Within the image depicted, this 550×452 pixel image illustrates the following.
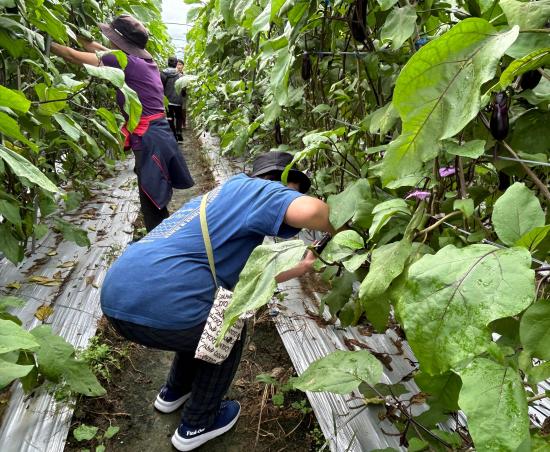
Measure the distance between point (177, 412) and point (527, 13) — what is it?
1.89 metres

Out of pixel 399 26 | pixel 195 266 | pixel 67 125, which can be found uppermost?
pixel 399 26

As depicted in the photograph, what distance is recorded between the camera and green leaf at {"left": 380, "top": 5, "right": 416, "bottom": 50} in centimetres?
83

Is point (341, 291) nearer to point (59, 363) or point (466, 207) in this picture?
point (466, 207)

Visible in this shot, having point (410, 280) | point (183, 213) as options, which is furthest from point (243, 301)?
point (183, 213)

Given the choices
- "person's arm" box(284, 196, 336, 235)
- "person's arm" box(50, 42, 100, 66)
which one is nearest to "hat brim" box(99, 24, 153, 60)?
"person's arm" box(50, 42, 100, 66)

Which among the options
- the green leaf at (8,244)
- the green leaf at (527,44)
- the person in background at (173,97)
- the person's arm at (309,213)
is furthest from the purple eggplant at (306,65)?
the person in background at (173,97)

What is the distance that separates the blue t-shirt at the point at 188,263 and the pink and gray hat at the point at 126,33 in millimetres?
1615

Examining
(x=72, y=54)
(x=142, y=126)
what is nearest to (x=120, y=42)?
(x=72, y=54)

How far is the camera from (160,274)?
1477 mm

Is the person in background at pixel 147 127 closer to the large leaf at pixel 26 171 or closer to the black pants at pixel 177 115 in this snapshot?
the large leaf at pixel 26 171

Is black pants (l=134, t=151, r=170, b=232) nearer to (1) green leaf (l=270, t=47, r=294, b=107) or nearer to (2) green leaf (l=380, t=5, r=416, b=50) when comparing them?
(1) green leaf (l=270, t=47, r=294, b=107)

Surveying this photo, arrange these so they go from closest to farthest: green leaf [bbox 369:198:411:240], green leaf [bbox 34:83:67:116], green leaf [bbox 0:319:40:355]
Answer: green leaf [bbox 0:319:40:355], green leaf [bbox 369:198:411:240], green leaf [bbox 34:83:67:116]

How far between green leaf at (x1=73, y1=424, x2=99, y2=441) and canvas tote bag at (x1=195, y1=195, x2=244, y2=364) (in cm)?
58

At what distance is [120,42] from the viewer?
2664 millimetres
